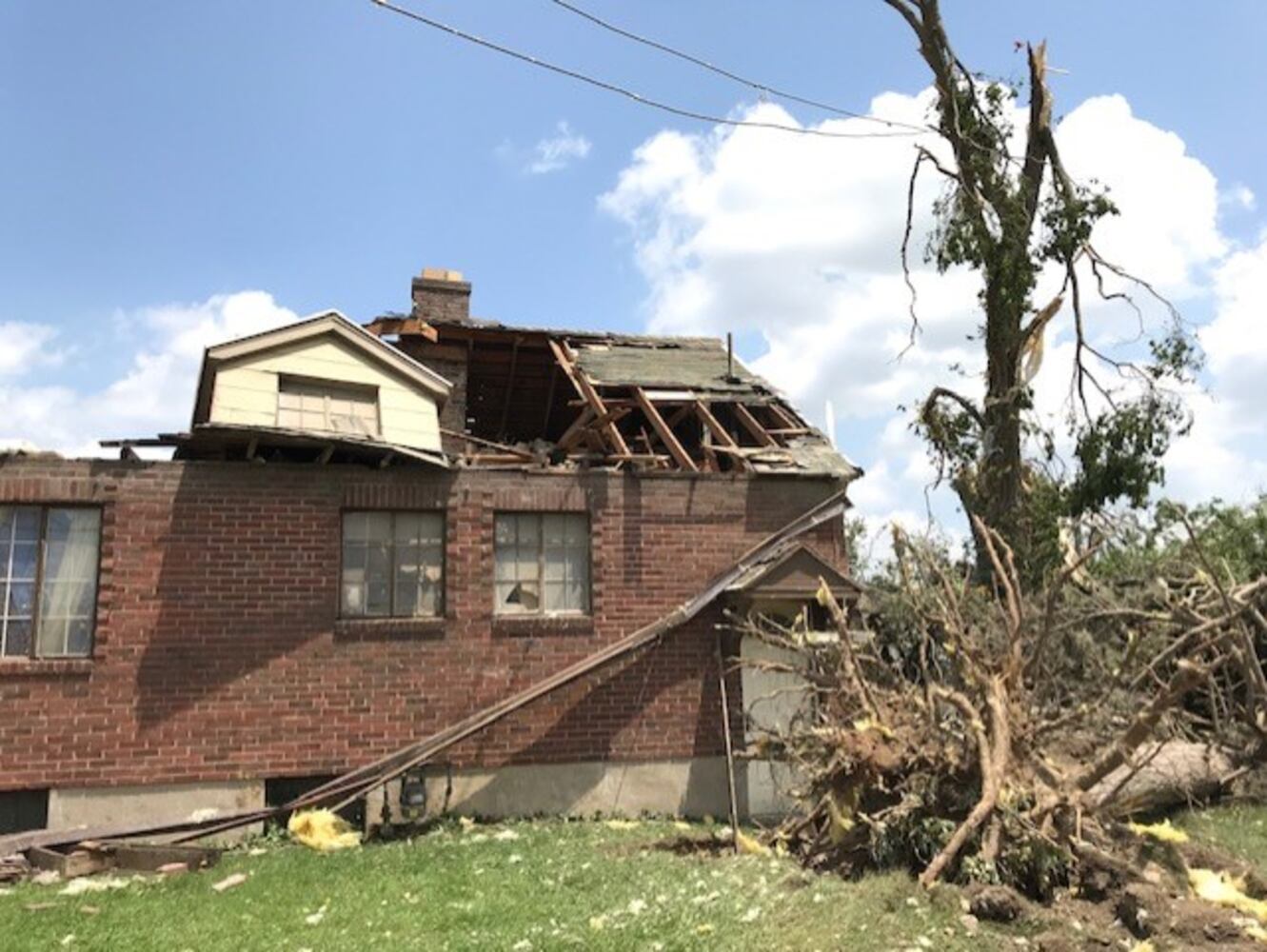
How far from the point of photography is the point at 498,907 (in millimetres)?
6805

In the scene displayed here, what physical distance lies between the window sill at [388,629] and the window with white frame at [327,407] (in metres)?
2.08

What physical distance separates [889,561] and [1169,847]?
219 inches

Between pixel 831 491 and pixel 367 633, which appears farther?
pixel 831 491

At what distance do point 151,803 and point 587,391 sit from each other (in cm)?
699

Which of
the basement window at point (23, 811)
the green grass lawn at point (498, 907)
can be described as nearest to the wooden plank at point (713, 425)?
the green grass lawn at point (498, 907)

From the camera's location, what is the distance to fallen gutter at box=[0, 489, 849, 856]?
9062 millimetres

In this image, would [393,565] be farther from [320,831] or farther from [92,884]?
[92,884]

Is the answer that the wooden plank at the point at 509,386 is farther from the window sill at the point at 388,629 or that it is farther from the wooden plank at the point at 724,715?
the wooden plank at the point at 724,715

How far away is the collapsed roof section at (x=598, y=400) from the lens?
12.5 metres

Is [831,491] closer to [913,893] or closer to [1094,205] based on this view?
[913,893]

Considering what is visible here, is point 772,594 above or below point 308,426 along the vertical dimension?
below

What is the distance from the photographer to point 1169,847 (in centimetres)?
814

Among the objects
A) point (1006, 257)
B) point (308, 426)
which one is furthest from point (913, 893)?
point (1006, 257)

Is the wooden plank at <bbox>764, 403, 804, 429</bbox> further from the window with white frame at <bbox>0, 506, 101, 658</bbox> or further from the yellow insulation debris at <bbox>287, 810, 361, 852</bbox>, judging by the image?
the window with white frame at <bbox>0, 506, 101, 658</bbox>
